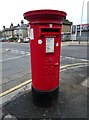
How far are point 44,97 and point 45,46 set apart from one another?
1.09 meters

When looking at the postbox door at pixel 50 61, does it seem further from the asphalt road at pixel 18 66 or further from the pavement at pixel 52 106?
the asphalt road at pixel 18 66

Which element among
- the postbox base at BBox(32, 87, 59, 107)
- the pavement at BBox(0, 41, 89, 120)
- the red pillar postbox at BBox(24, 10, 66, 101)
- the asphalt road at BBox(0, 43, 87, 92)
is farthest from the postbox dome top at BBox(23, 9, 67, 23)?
the asphalt road at BBox(0, 43, 87, 92)

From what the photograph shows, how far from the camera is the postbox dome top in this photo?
284cm

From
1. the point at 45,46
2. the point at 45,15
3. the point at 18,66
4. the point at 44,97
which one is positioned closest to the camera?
the point at 45,15

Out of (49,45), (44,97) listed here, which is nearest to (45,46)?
(49,45)

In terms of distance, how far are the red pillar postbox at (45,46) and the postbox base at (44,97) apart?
0.04 metres

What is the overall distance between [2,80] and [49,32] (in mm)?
3082

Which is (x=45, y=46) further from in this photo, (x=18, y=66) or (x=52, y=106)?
(x=18, y=66)

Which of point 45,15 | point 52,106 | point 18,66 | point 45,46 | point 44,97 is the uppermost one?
point 45,15

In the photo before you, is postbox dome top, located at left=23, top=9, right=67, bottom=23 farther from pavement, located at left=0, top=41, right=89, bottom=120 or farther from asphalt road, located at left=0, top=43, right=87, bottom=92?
asphalt road, located at left=0, top=43, right=87, bottom=92

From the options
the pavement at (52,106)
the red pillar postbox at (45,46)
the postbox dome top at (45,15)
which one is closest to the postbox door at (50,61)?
the red pillar postbox at (45,46)

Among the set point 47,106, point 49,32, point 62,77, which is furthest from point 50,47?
point 62,77

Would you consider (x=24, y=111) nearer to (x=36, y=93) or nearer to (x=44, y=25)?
(x=36, y=93)

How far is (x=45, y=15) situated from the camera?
2.87m
